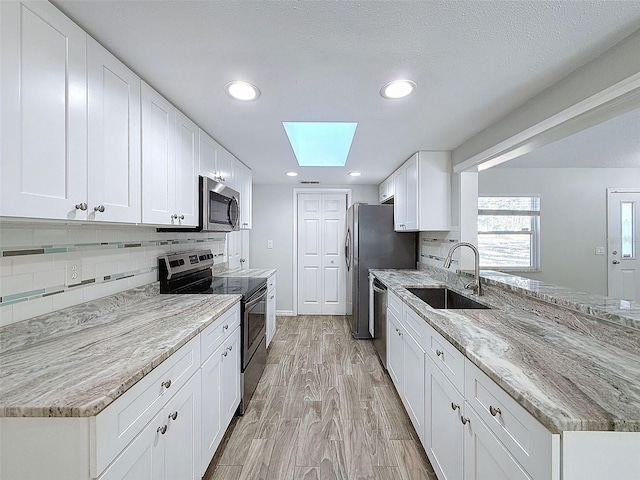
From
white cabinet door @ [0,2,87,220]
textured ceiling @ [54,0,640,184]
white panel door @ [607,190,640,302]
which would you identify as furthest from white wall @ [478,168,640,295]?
white cabinet door @ [0,2,87,220]

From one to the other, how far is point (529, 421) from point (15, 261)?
6.25 ft

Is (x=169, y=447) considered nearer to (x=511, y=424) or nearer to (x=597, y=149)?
(x=511, y=424)

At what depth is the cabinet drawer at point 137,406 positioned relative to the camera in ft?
2.61

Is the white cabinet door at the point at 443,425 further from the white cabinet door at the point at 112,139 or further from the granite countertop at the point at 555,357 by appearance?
the white cabinet door at the point at 112,139

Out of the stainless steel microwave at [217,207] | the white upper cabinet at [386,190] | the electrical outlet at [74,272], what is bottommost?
the electrical outlet at [74,272]

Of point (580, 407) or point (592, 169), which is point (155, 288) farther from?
point (592, 169)

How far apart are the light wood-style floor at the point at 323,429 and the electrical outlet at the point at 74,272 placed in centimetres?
128

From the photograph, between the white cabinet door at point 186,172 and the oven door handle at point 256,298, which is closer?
the white cabinet door at point 186,172

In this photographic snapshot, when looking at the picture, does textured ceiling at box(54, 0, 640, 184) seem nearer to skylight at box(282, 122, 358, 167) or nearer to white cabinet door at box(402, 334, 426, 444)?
skylight at box(282, 122, 358, 167)

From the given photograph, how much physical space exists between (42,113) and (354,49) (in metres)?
1.22

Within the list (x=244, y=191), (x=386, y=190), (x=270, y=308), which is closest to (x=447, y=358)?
(x=270, y=308)

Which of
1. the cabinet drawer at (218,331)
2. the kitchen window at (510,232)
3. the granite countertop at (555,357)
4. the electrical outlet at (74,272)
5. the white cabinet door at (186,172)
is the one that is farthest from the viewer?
the kitchen window at (510,232)

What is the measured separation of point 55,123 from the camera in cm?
103

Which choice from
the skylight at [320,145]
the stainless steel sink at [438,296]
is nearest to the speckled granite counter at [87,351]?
the stainless steel sink at [438,296]
